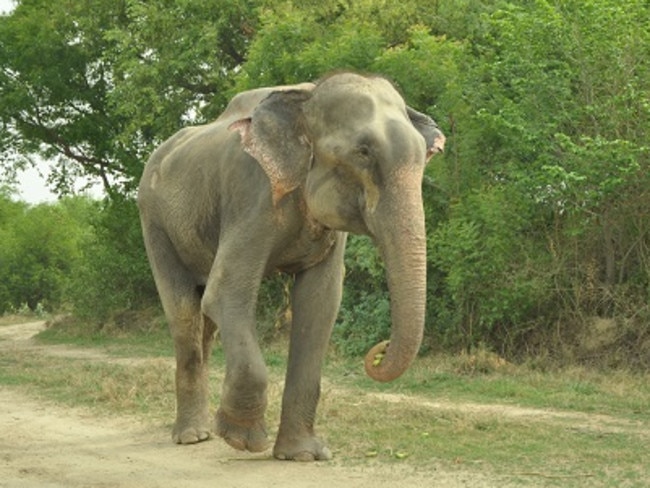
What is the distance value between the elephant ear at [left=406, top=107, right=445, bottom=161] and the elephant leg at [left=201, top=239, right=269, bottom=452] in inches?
49.7

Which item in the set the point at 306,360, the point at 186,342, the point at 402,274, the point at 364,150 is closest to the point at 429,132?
the point at 364,150

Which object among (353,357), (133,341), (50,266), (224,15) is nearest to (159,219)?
(353,357)

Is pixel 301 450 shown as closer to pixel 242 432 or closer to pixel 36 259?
pixel 242 432

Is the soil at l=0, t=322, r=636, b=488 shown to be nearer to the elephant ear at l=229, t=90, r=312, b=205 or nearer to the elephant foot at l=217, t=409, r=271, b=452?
the elephant foot at l=217, t=409, r=271, b=452

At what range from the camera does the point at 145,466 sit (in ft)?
24.8

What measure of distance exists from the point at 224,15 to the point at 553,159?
9942 mm

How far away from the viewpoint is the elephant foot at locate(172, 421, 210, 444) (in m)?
8.45

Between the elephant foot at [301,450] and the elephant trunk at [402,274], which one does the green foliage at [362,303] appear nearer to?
the elephant foot at [301,450]

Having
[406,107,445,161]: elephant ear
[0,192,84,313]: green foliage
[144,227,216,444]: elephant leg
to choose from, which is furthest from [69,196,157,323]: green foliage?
[406,107,445,161]: elephant ear

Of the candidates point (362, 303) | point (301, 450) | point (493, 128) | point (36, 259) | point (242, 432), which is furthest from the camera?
point (36, 259)

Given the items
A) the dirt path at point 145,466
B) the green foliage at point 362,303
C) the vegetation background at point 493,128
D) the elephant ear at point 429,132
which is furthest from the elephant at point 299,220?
the green foliage at point 362,303

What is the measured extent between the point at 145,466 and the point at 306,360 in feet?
4.19

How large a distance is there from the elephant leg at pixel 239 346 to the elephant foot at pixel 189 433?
1.39 m

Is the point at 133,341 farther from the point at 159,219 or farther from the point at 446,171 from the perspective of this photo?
the point at 159,219
